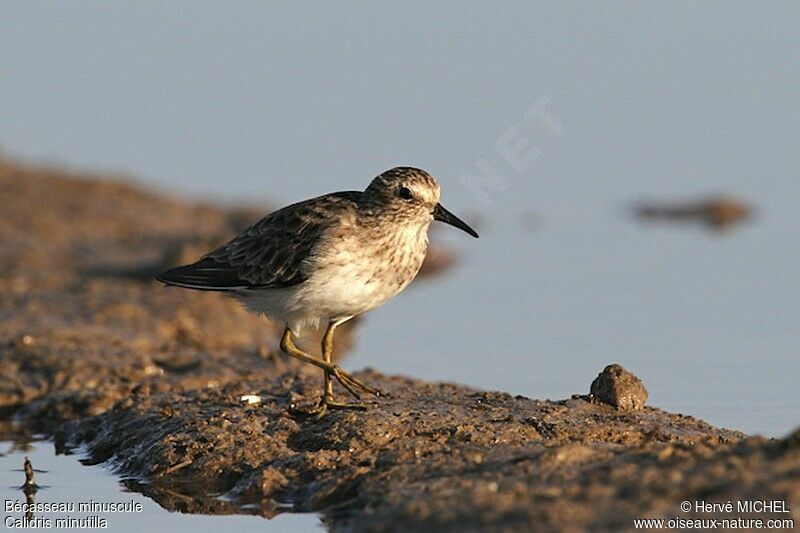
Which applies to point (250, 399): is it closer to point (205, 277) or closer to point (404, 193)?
point (205, 277)

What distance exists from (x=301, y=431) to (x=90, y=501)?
1.12 metres

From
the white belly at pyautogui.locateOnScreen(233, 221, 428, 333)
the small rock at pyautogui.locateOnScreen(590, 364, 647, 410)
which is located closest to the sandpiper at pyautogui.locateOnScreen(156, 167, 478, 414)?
the white belly at pyautogui.locateOnScreen(233, 221, 428, 333)

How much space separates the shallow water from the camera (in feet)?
23.5

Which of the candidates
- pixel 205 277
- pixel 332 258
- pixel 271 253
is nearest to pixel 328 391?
pixel 332 258

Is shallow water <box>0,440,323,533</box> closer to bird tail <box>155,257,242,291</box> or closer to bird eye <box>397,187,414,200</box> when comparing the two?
bird tail <box>155,257,242,291</box>

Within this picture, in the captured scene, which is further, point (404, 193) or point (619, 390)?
point (404, 193)

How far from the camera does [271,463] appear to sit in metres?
7.65

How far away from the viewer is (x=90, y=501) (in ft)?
25.5

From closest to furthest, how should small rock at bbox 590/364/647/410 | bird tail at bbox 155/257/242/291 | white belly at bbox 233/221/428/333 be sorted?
small rock at bbox 590/364/647/410 < white belly at bbox 233/221/428/333 < bird tail at bbox 155/257/242/291

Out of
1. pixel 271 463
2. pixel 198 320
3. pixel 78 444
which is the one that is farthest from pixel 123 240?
pixel 271 463

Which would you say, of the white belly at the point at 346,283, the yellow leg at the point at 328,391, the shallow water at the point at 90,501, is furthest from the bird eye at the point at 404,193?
the shallow water at the point at 90,501

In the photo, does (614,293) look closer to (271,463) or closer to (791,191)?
(791,191)

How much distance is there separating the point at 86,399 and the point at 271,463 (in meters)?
2.39

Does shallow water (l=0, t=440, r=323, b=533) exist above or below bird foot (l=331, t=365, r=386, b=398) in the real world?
below
